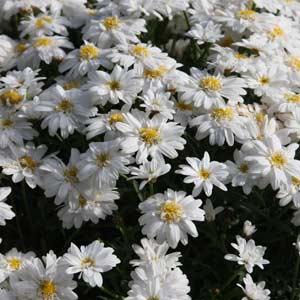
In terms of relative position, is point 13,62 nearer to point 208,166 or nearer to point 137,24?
point 137,24

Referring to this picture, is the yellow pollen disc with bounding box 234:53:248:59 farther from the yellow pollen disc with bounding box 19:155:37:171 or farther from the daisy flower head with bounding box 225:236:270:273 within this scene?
the yellow pollen disc with bounding box 19:155:37:171

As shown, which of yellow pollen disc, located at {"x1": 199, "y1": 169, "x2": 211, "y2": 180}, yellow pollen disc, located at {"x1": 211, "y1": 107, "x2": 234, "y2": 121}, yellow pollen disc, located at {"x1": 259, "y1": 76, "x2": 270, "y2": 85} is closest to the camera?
yellow pollen disc, located at {"x1": 199, "y1": 169, "x2": 211, "y2": 180}

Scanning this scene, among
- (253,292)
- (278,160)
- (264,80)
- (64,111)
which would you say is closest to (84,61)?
(64,111)

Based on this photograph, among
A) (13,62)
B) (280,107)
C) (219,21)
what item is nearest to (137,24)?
(219,21)

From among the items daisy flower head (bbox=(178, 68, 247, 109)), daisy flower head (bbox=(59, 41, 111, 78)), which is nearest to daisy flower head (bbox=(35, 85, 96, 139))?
daisy flower head (bbox=(59, 41, 111, 78))

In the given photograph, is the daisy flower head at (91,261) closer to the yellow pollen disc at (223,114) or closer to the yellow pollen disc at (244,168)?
the yellow pollen disc at (244,168)

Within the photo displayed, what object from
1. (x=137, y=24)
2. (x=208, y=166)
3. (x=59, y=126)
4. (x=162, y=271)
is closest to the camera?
(x=162, y=271)
